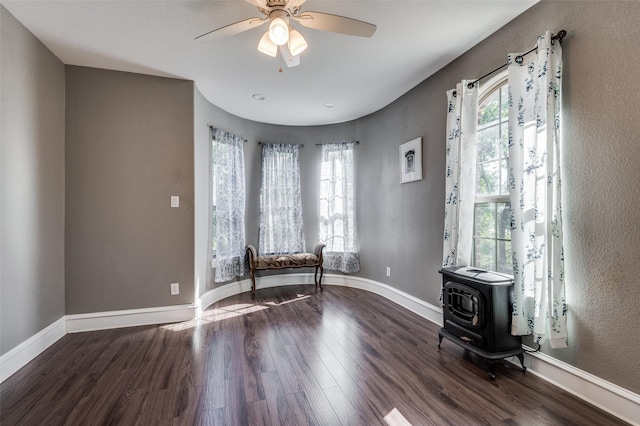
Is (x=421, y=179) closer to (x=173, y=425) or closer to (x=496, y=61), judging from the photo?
(x=496, y=61)

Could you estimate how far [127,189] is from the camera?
304cm

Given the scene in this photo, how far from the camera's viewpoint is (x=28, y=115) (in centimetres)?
238

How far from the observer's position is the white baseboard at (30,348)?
207cm

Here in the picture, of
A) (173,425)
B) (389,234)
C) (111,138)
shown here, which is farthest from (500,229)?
(111,138)

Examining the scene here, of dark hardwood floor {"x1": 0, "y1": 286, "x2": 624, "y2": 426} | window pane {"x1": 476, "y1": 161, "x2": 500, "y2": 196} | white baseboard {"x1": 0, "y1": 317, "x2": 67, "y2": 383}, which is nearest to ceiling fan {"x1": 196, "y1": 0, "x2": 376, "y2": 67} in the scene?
window pane {"x1": 476, "y1": 161, "x2": 500, "y2": 196}

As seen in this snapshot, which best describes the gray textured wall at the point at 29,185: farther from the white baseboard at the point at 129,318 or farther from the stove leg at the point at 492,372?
the stove leg at the point at 492,372

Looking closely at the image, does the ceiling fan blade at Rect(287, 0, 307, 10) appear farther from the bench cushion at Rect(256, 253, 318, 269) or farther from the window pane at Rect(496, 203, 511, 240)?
the bench cushion at Rect(256, 253, 318, 269)

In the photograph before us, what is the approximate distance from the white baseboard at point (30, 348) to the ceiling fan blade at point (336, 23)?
307cm

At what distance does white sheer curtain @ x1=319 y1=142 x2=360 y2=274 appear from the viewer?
466 centimetres

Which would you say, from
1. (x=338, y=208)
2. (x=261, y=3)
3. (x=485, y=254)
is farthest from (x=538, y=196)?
(x=338, y=208)

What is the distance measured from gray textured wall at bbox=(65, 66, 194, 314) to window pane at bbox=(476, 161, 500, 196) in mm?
2922

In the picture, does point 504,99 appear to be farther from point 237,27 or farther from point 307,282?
point 307,282

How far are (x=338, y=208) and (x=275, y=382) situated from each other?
3.07 m

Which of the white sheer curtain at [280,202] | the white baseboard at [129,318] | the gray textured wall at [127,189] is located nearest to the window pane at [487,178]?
the white sheer curtain at [280,202]
